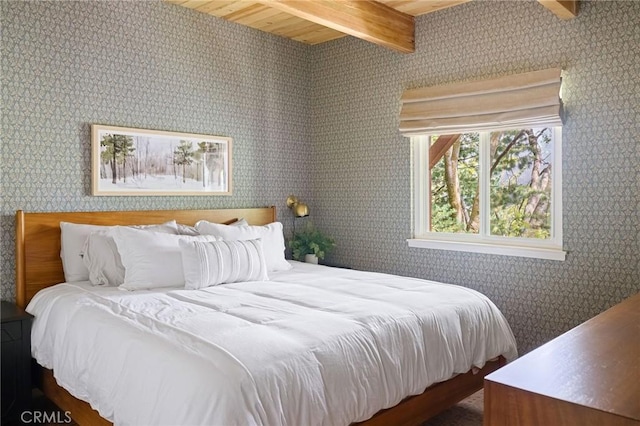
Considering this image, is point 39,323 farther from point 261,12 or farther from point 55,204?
point 261,12

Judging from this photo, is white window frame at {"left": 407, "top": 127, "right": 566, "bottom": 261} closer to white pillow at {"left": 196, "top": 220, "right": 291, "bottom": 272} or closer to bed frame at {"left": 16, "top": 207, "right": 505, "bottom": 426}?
bed frame at {"left": 16, "top": 207, "right": 505, "bottom": 426}

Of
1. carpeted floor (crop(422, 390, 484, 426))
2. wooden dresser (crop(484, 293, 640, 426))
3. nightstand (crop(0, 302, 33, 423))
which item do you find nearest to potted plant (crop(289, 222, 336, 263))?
carpeted floor (crop(422, 390, 484, 426))

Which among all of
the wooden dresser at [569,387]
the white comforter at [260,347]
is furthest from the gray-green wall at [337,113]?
the wooden dresser at [569,387]

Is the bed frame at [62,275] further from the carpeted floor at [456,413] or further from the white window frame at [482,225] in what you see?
the white window frame at [482,225]

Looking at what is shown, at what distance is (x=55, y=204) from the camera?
10.4 ft

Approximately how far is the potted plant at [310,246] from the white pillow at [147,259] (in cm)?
138

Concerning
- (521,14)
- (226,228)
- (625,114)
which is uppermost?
(521,14)

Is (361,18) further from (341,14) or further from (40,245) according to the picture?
(40,245)

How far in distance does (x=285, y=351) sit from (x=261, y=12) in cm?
288

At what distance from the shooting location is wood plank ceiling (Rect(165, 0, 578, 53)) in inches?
122

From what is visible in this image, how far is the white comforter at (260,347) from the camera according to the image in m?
1.72

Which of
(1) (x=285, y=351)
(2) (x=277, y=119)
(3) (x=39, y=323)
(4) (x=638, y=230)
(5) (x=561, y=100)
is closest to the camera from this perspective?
(1) (x=285, y=351)

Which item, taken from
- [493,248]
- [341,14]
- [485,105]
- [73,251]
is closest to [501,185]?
[493,248]

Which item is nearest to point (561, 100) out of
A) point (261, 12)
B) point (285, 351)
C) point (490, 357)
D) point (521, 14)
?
point (521, 14)
